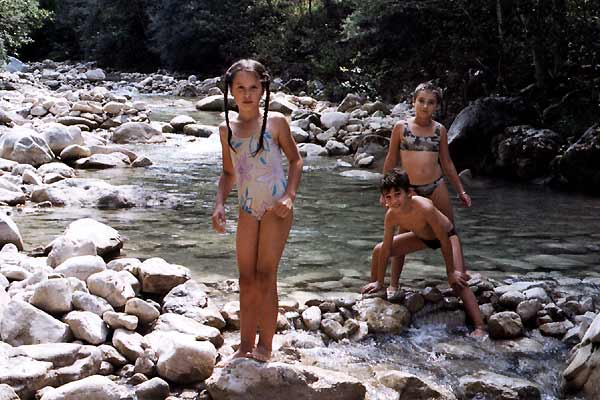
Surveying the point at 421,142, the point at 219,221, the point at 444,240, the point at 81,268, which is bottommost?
the point at 81,268

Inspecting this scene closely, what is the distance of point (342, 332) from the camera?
403cm

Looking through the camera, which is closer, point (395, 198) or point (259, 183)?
point (259, 183)

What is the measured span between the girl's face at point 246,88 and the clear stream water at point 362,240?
4.67 feet

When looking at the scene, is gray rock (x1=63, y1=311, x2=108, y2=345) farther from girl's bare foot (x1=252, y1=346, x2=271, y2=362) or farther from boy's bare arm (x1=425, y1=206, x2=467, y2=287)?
boy's bare arm (x1=425, y1=206, x2=467, y2=287)

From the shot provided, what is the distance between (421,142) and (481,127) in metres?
6.40

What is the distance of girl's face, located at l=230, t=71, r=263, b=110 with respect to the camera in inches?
121

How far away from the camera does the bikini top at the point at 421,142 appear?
4.55m

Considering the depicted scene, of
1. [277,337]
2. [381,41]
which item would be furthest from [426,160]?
[381,41]

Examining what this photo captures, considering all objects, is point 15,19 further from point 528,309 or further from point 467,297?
point 528,309

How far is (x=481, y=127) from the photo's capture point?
10609mm

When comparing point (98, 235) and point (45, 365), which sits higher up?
point (98, 235)

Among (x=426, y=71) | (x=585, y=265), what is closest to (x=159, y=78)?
(x=426, y=71)

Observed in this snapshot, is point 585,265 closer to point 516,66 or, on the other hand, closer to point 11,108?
point 516,66

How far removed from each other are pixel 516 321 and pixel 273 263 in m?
1.65
